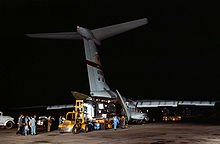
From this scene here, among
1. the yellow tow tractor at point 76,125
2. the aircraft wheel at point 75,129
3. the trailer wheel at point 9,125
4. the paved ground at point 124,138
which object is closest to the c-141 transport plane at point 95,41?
the yellow tow tractor at point 76,125

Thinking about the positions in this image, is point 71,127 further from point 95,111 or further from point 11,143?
point 11,143

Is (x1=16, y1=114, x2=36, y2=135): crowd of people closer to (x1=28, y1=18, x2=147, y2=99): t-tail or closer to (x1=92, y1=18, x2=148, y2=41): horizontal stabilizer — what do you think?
(x1=28, y1=18, x2=147, y2=99): t-tail

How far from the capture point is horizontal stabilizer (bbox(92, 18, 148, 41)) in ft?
69.6

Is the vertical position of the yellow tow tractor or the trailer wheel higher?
the yellow tow tractor

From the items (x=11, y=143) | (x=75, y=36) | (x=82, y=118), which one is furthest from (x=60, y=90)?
(x=11, y=143)

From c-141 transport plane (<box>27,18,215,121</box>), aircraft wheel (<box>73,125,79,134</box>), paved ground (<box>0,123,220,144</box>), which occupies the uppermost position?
c-141 transport plane (<box>27,18,215,121</box>)

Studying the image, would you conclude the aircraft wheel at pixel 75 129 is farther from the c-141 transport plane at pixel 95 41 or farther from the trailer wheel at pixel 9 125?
the trailer wheel at pixel 9 125

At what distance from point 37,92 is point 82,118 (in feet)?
107

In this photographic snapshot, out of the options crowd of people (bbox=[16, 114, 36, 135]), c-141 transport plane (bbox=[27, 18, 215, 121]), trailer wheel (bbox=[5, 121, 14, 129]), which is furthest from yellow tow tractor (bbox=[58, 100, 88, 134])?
trailer wheel (bbox=[5, 121, 14, 129])

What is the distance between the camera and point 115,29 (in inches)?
859

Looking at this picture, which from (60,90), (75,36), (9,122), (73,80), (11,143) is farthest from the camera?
(73,80)

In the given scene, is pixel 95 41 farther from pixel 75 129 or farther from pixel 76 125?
pixel 75 129

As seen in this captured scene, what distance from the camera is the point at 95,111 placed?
2106 cm

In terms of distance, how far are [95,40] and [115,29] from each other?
2.37m
